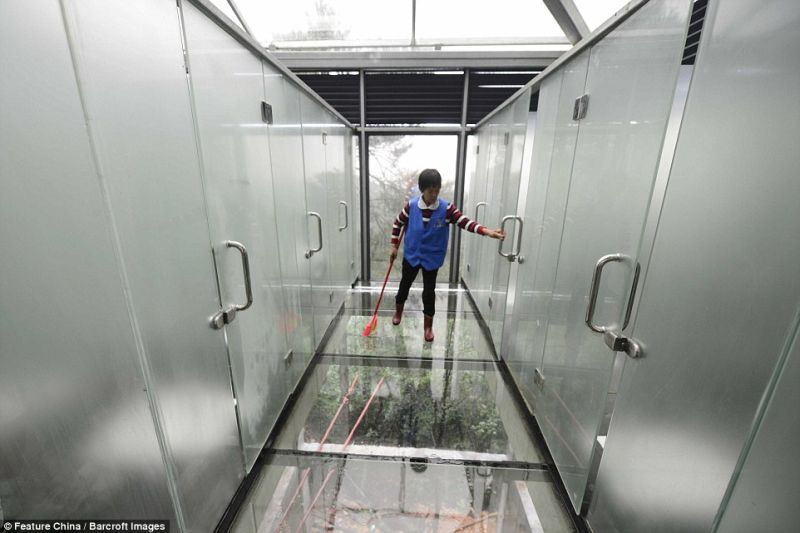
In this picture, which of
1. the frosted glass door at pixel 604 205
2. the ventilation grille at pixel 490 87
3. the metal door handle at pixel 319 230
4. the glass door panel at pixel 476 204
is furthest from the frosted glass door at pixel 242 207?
the ventilation grille at pixel 490 87

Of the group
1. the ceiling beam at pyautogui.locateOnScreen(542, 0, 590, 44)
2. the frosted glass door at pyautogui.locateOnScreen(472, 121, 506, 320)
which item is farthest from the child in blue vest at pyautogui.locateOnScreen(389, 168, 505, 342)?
the ceiling beam at pyautogui.locateOnScreen(542, 0, 590, 44)

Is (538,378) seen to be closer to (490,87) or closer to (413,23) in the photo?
(490,87)

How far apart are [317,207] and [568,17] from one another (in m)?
2.82

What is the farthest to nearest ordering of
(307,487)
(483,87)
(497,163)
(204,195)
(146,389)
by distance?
(483,87) → (497,163) → (307,487) → (204,195) → (146,389)

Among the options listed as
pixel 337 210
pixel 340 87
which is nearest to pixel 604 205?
pixel 337 210

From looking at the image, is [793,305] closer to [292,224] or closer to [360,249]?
[292,224]

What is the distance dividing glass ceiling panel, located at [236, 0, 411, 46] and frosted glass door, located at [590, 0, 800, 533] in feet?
10.3

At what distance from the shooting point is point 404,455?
1.71 m

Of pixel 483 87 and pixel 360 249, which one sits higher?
pixel 483 87

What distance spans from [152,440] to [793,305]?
1.62 metres

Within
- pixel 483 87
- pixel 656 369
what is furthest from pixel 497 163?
pixel 656 369

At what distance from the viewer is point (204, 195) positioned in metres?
1.15

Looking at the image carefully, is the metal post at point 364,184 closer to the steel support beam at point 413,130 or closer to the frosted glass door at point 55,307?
the steel support beam at point 413,130

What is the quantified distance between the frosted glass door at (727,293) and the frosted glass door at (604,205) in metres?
0.12
